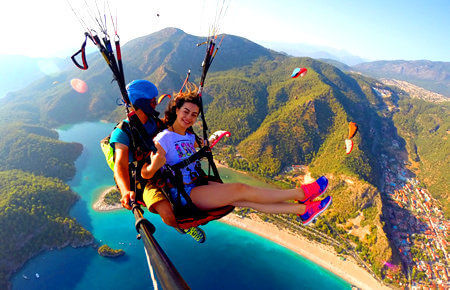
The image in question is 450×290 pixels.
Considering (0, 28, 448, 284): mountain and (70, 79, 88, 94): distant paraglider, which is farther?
(70, 79, 88, 94): distant paraglider

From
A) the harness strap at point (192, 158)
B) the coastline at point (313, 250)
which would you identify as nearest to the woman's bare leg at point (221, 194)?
the harness strap at point (192, 158)

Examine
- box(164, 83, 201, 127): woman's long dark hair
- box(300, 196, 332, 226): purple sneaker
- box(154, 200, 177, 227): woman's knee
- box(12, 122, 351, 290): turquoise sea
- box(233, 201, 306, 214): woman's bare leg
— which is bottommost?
box(12, 122, 351, 290): turquoise sea

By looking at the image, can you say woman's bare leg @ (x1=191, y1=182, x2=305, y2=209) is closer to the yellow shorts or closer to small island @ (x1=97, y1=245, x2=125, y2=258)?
the yellow shorts

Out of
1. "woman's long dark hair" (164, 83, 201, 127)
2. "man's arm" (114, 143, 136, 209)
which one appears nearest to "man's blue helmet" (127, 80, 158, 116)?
"woman's long dark hair" (164, 83, 201, 127)

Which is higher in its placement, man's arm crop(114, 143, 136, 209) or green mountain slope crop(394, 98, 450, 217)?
man's arm crop(114, 143, 136, 209)

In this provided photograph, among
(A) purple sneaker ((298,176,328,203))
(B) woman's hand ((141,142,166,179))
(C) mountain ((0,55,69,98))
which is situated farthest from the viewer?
(C) mountain ((0,55,69,98))

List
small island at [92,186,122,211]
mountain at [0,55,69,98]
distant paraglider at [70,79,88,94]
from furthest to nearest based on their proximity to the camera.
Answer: mountain at [0,55,69,98]
distant paraglider at [70,79,88,94]
small island at [92,186,122,211]

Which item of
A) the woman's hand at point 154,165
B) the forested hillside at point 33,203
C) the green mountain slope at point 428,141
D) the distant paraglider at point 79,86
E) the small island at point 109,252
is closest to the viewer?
the woman's hand at point 154,165

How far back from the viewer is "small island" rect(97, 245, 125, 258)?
26.2m

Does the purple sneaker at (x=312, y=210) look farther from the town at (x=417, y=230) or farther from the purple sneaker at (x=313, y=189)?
the town at (x=417, y=230)

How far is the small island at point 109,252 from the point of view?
2620 cm

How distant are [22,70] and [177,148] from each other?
199640 mm

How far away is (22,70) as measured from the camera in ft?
458

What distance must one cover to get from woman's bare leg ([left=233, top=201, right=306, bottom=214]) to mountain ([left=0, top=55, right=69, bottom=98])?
164 meters
